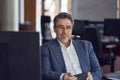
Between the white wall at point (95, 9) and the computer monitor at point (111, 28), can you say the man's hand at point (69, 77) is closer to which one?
the computer monitor at point (111, 28)

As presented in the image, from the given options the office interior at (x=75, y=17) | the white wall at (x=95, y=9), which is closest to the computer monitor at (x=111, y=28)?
the office interior at (x=75, y=17)

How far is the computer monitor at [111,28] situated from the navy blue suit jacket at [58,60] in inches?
180

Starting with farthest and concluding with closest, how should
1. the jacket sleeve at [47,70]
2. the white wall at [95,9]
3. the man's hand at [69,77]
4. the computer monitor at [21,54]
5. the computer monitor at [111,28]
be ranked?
the white wall at [95,9] < the computer monitor at [111,28] < the jacket sleeve at [47,70] < the man's hand at [69,77] < the computer monitor at [21,54]

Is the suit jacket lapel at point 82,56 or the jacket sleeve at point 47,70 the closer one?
the jacket sleeve at point 47,70

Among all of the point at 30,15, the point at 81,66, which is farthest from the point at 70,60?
the point at 30,15

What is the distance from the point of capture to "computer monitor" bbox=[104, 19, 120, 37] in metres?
6.94

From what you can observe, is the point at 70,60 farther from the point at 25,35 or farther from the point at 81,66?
the point at 25,35

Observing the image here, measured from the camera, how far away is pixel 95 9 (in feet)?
32.4

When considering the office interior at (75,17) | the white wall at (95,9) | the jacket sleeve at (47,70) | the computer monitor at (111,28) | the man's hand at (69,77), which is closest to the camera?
the man's hand at (69,77)

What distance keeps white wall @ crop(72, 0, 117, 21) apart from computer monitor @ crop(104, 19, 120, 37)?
275 cm

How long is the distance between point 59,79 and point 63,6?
897cm

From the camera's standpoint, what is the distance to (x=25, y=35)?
1.02 m

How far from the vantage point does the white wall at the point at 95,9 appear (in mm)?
9711

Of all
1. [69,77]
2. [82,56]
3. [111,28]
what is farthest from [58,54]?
[111,28]
